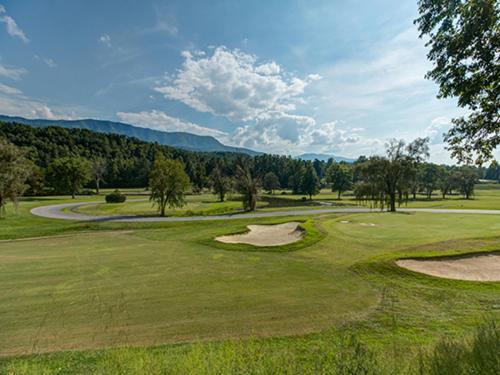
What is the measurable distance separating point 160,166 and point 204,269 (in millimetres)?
26250

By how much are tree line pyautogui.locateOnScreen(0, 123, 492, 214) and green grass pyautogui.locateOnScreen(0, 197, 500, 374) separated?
6017 mm

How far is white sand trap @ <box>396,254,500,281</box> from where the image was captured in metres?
9.76

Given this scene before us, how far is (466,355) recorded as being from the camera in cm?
341

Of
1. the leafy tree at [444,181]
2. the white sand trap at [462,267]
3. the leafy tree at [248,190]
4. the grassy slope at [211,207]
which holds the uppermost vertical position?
the leafy tree at [444,181]

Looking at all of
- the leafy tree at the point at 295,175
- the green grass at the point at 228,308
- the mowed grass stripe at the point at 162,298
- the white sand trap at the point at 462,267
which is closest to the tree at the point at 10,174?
the green grass at the point at 228,308

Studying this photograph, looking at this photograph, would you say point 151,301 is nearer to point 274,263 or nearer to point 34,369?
point 34,369

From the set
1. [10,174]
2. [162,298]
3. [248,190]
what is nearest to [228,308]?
[162,298]

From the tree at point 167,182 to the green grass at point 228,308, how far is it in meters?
19.8

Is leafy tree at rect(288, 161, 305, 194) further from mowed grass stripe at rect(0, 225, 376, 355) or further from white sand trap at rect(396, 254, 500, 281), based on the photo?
mowed grass stripe at rect(0, 225, 376, 355)

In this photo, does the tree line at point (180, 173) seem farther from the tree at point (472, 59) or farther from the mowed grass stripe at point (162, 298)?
the mowed grass stripe at point (162, 298)

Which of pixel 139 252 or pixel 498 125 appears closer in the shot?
pixel 498 125

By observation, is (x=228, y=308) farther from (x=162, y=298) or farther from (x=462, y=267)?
(x=462, y=267)

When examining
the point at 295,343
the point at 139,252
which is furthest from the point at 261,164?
the point at 295,343

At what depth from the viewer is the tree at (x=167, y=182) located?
33.2 meters
